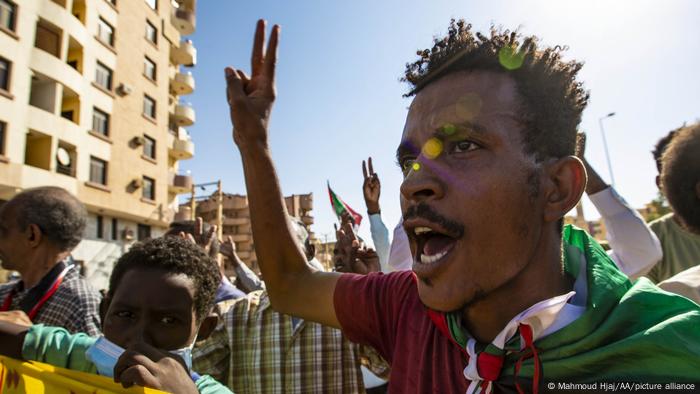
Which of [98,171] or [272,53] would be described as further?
[98,171]

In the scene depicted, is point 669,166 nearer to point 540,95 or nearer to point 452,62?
point 540,95

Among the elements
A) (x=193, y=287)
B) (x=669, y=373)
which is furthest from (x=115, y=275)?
(x=669, y=373)

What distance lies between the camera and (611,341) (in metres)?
1.30

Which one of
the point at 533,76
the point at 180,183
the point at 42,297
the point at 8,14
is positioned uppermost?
the point at 8,14

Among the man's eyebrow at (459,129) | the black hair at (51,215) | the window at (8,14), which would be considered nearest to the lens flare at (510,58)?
the man's eyebrow at (459,129)

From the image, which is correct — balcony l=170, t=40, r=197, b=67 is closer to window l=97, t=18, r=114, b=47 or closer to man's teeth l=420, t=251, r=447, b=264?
window l=97, t=18, r=114, b=47

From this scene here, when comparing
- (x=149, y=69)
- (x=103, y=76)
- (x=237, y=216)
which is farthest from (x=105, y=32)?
(x=237, y=216)

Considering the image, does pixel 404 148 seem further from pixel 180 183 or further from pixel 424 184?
pixel 180 183

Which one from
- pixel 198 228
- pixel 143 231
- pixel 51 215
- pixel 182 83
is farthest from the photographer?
pixel 182 83

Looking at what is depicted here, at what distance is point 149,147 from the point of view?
2797 cm

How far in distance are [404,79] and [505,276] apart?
3.14ft

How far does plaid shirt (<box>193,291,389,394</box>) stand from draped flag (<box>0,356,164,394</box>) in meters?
1.16

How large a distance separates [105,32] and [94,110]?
14.6 feet

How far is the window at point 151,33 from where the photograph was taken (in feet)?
94.8
